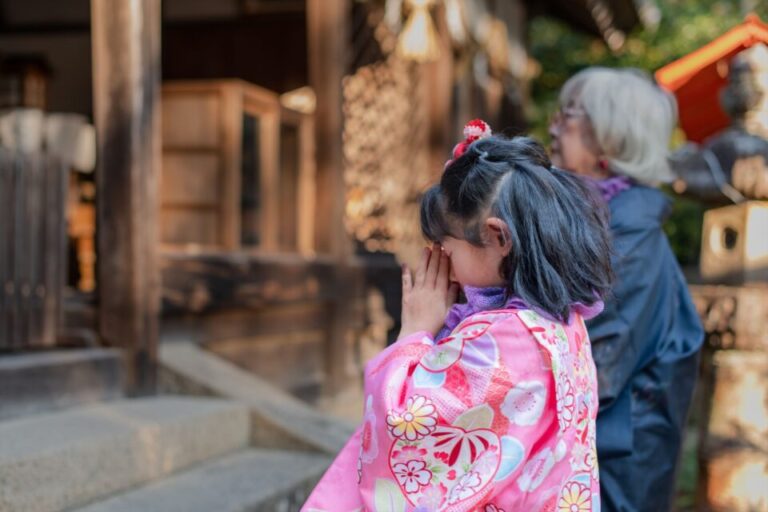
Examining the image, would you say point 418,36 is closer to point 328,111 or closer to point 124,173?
point 328,111

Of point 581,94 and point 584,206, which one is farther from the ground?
point 581,94

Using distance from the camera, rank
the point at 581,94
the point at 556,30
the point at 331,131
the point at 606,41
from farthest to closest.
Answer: the point at 556,30 < the point at 606,41 < the point at 331,131 < the point at 581,94

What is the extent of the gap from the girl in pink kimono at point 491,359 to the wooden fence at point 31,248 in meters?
2.38

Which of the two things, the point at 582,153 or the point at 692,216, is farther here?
the point at 692,216

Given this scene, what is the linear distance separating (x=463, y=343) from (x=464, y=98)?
7.95 metres

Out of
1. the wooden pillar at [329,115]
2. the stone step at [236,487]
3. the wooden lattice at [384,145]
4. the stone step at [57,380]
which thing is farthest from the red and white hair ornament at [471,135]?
the wooden lattice at [384,145]

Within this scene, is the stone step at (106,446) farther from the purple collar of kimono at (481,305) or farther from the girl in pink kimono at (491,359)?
the purple collar of kimono at (481,305)

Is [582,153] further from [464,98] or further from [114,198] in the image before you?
[464,98]

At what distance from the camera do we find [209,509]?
10.3 ft

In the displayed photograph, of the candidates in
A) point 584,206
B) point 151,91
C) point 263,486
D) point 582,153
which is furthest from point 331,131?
point 584,206

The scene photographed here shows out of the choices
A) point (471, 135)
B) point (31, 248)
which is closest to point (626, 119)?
point (471, 135)

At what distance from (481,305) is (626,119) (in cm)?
96

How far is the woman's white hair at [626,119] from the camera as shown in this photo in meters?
2.57

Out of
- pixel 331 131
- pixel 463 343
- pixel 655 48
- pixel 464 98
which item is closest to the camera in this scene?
pixel 463 343
